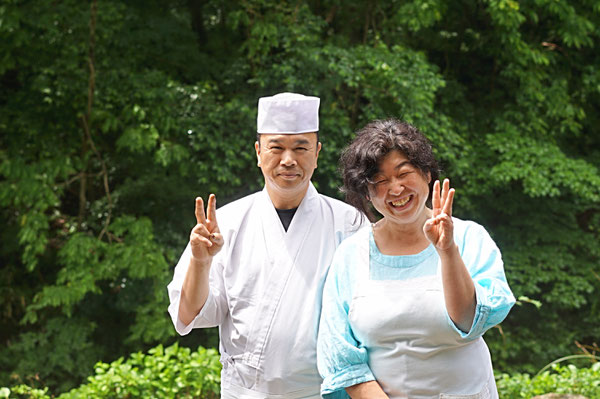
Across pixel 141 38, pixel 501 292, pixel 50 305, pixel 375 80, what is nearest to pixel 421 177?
pixel 501 292

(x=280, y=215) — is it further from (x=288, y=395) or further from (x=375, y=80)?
(x=375, y=80)

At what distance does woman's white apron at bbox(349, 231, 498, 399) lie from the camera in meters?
1.99

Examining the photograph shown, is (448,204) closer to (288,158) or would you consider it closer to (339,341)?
(339,341)

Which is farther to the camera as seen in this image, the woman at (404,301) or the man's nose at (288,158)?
the man's nose at (288,158)

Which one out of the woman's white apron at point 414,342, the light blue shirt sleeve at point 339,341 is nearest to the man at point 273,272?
the light blue shirt sleeve at point 339,341

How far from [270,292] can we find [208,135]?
4785mm

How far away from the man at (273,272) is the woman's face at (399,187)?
0.43 m

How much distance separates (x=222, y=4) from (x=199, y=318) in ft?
20.7

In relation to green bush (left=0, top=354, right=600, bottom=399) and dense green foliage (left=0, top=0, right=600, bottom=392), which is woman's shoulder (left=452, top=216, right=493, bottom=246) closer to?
green bush (left=0, top=354, right=600, bottom=399)

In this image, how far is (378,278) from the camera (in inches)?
81.9

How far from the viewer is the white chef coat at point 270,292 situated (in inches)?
92.3

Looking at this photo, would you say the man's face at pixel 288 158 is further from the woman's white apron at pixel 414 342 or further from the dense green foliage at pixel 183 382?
the dense green foliage at pixel 183 382

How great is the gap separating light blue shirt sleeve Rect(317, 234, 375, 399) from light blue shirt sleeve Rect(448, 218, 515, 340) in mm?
299

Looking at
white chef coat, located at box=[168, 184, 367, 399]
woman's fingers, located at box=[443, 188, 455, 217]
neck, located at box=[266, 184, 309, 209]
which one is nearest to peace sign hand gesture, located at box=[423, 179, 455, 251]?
woman's fingers, located at box=[443, 188, 455, 217]
